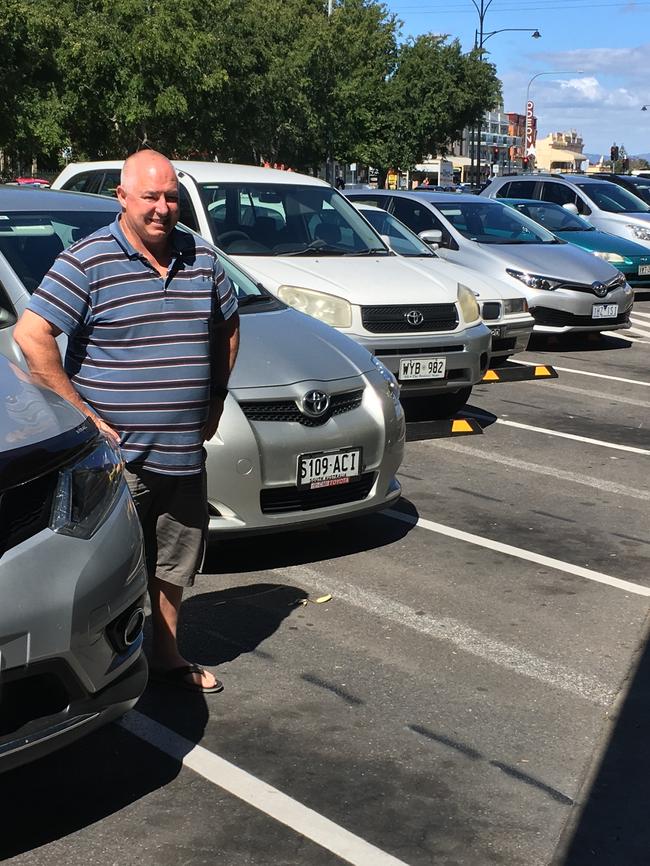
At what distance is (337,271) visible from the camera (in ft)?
28.7

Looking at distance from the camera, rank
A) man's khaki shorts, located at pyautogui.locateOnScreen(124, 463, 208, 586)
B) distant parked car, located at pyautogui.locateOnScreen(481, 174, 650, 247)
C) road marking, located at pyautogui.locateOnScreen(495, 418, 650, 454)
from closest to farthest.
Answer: man's khaki shorts, located at pyautogui.locateOnScreen(124, 463, 208, 586) → road marking, located at pyautogui.locateOnScreen(495, 418, 650, 454) → distant parked car, located at pyautogui.locateOnScreen(481, 174, 650, 247)

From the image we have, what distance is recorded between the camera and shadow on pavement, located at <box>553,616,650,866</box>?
330 cm

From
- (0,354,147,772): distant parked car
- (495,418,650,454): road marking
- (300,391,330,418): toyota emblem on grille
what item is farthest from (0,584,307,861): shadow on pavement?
(495,418,650,454): road marking

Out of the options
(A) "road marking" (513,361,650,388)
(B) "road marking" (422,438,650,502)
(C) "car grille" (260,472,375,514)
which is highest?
(C) "car grille" (260,472,375,514)

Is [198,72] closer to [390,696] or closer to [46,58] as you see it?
[46,58]

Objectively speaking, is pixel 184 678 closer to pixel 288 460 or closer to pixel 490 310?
pixel 288 460

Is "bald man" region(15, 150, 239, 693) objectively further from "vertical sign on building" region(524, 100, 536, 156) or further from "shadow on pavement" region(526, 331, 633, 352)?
"vertical sign on building" region(524, 100, 536, 156)

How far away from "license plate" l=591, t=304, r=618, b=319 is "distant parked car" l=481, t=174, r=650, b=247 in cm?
709

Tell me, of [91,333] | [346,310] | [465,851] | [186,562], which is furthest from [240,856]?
[346,310]

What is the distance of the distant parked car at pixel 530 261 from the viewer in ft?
42.3

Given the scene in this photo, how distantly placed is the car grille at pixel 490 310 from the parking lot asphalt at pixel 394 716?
156 inches

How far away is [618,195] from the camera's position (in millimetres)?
21609

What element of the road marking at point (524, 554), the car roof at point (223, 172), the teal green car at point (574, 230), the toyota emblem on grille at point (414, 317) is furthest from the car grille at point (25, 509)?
the teal green car at point (574, 230)

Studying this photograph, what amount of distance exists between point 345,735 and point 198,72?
1268 inches
